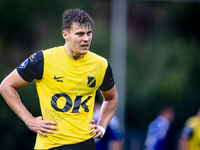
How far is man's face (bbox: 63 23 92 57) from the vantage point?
7.95 feet

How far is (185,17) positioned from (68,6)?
12.2 feet

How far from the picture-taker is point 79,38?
2.42m

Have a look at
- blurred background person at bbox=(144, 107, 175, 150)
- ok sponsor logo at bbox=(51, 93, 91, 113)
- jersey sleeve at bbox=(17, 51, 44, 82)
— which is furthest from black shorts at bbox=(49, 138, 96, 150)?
blurred background person at bbox=(144, 107, 175, 150)

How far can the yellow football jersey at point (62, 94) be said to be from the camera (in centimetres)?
242

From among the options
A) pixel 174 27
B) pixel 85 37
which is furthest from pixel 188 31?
pixel 85 37

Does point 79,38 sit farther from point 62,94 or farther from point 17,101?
point 17,101

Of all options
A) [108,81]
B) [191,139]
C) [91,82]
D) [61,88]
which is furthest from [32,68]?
[191,139]

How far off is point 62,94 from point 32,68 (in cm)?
33

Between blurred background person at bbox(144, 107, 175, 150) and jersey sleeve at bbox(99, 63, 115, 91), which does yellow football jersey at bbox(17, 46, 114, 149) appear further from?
blurred background person at bbox(144, 107, 175, 150)

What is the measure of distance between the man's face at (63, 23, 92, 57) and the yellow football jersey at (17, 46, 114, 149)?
0.13m

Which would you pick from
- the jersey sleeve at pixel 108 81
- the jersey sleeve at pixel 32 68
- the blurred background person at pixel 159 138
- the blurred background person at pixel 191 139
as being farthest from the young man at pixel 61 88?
the blurred background person at pixel 159 138

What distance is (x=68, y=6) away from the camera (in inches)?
332

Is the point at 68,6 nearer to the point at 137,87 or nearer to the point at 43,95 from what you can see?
the point at 137,87

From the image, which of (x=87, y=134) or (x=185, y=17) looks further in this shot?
(x=185, y=17)
